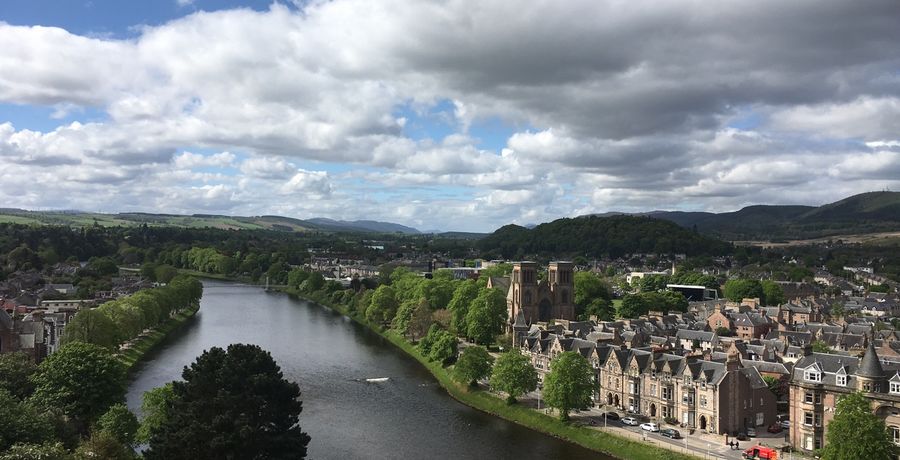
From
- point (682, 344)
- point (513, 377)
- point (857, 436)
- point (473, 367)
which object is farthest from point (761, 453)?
point (682, 344)

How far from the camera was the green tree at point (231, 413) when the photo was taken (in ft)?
115

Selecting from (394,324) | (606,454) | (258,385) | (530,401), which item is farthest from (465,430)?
(394,324)

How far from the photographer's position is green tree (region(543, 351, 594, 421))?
53.3 metres

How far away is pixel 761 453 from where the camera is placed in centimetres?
4478

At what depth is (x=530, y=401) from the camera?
6062cm

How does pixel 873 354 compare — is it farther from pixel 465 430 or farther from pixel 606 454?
pixel 465 430

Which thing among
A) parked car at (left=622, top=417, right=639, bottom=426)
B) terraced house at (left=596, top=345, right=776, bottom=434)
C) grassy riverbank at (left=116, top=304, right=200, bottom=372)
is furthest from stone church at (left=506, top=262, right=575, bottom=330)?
grassy riverbank at (left=116, top=304, right=200, bottom=372)

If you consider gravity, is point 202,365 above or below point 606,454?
above

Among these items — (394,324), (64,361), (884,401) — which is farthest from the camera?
(394,324)

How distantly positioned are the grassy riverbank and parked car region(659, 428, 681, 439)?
52.1 m

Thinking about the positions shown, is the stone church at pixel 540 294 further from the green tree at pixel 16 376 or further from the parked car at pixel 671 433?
the green tree at pixel 16 376

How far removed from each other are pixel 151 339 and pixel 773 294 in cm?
10937

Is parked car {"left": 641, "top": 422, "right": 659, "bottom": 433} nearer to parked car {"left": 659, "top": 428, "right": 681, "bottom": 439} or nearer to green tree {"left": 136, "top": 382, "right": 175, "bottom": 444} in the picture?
parked car {"left": 659, "top": 428, "right": 681, "bottom": 439}

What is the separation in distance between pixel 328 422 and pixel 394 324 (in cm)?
4904
